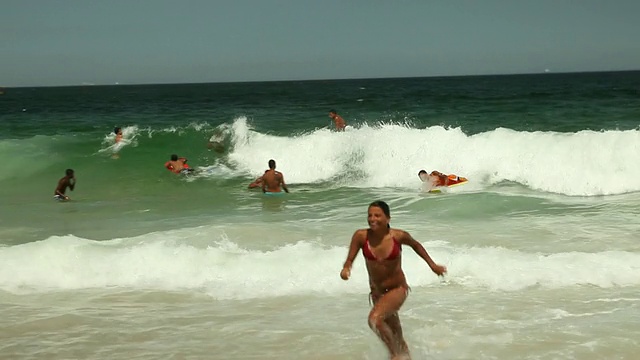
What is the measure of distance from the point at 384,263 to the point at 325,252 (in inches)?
143

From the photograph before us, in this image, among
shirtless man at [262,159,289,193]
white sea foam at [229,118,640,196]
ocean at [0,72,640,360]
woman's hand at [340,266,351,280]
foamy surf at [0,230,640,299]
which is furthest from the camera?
white sea foam at [229,118,640,196]

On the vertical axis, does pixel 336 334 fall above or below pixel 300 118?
below

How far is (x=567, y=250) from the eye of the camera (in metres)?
9.00

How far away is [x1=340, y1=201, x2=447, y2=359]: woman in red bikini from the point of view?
17.1 ft

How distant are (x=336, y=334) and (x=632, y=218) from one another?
6615mm

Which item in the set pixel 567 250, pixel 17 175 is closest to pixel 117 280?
pixel 567 250

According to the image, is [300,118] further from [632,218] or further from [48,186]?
[632,218]

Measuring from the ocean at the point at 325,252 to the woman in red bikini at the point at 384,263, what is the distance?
61 centimetres

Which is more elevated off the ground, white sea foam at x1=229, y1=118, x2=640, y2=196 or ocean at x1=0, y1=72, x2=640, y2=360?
white sea foam at x1=229, y1=118, x2=640, y2=196

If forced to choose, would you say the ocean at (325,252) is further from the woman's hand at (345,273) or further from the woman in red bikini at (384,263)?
the woman's hand at (345,273)

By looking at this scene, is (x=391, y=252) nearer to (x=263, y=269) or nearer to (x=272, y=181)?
(x=263, y=269)

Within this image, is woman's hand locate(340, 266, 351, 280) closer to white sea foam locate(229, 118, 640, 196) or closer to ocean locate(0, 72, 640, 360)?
ocean locate(0, 72, 640, 360)

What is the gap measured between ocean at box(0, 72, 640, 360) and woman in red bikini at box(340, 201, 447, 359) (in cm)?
61

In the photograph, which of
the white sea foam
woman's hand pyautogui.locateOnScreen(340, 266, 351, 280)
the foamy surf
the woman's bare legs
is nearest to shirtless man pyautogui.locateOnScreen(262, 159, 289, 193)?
the white sea foam
